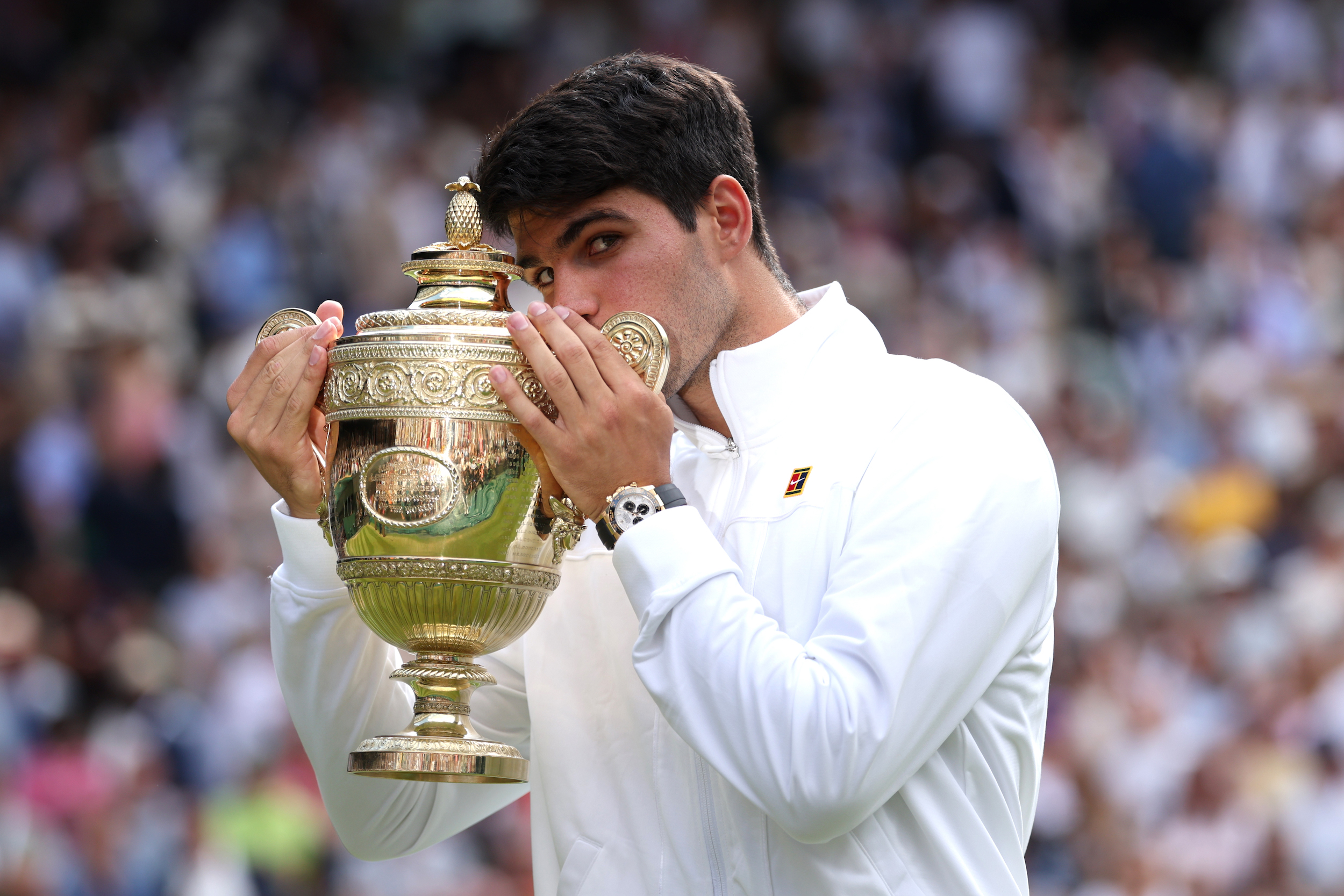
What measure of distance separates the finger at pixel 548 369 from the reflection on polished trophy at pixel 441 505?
66 millimetres

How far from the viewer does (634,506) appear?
7.80 ft

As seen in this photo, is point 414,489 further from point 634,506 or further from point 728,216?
point 728,216

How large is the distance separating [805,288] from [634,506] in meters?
7.71

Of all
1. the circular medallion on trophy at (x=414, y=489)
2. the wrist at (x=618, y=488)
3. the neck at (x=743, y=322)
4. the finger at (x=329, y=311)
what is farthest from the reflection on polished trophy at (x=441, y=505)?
the neck at (x=743, y=322)

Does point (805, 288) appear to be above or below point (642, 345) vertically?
above

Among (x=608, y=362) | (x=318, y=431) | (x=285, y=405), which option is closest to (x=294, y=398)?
(x=285, y=405)

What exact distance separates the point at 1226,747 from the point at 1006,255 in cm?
397

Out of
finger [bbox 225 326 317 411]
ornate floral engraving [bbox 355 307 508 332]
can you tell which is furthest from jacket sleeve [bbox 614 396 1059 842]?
finger [bbox 225 326 317 411]

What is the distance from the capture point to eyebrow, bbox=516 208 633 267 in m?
2.62

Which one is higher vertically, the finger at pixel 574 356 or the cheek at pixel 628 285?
the cheek at pixel 628 285

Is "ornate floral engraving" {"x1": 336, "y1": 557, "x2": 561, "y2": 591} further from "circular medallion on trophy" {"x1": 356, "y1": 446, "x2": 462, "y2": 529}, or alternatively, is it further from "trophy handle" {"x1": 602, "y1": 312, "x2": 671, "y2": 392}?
"trophy handle" {"x1": 602, "y1": 312, "x2": 671, "y2": 392}

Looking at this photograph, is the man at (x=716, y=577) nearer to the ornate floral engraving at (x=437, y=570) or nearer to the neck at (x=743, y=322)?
the neck at (x=743, y=322)

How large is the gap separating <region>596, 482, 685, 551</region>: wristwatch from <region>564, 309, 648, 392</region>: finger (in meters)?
0.13

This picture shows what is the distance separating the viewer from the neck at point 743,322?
9.12ft
